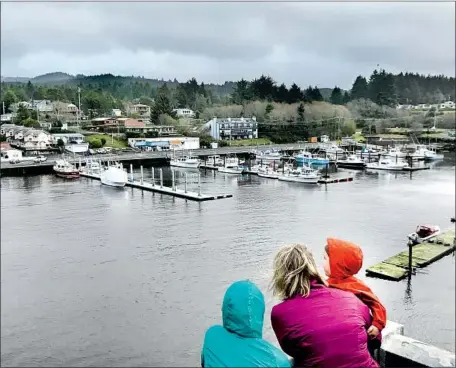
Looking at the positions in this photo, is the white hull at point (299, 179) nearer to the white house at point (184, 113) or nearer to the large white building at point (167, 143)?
the large white building at point (167, 143)

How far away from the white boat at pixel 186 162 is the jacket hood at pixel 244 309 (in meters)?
16.0

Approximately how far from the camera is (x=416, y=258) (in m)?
5.27

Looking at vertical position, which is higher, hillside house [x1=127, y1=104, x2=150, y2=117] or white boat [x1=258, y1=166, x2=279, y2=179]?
hillside house [x1=127, y1=104, x2=150, y2=117]

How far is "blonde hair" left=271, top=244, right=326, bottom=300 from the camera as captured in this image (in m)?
0.61

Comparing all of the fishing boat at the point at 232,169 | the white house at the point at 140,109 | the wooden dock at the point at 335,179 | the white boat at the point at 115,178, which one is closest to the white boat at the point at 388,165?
the wooden dock at the point at 335,179

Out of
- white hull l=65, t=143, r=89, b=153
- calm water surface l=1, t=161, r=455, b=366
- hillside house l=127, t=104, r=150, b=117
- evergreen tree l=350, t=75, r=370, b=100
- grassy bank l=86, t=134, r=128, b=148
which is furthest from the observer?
evergreen tree l=350, t=75, r=370, b=100

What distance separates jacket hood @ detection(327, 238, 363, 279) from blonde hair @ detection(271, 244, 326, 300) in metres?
0.05

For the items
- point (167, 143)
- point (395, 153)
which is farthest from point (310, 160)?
point (167, 143)

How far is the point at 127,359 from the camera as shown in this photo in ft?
10.7

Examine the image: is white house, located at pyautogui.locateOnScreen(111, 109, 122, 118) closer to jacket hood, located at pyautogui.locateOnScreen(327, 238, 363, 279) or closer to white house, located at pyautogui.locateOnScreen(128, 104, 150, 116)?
white house, located at pyautogui.locateOnScreen(128, 104, 150, 116)

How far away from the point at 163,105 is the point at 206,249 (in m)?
19.6

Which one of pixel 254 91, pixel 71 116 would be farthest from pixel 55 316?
pixel 254 91

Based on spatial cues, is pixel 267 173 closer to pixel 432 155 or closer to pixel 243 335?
pixel 432 155

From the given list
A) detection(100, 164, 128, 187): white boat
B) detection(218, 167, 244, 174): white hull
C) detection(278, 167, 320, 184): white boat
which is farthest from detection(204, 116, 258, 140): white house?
detection(100, 164, 128, 187): white boat
